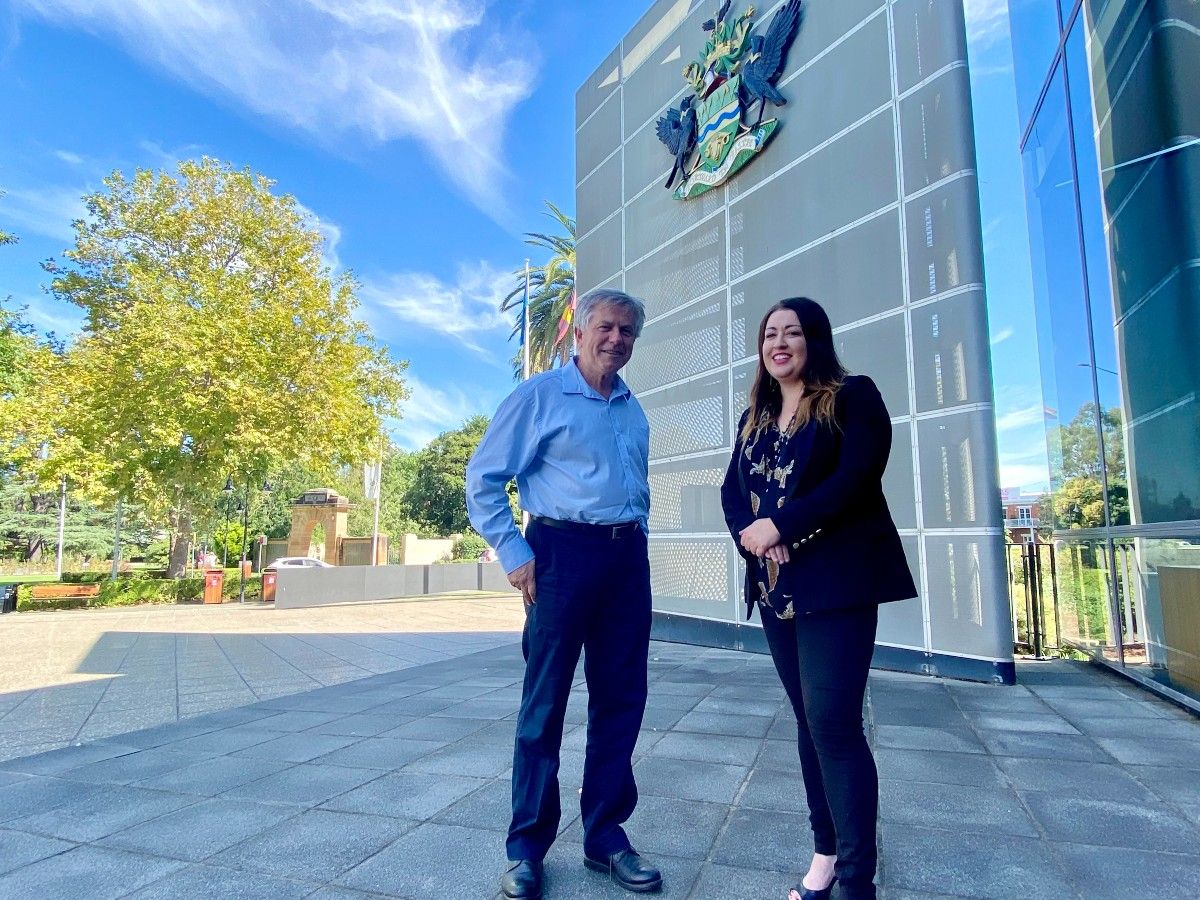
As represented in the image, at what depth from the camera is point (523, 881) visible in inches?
76.1

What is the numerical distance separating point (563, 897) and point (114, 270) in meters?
21.6

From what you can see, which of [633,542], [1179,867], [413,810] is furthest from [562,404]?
[1179,867]

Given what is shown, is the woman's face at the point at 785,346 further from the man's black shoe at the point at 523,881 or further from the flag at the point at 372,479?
the flag at the point at 372,479

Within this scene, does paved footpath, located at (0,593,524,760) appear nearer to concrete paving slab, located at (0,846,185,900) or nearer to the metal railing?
concrete paving slab, located at (0,846,185,900)

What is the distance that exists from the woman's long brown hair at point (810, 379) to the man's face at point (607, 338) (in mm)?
446

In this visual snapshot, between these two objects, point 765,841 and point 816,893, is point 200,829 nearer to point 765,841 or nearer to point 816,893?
point 765,841

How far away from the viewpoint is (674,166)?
27.4 ft

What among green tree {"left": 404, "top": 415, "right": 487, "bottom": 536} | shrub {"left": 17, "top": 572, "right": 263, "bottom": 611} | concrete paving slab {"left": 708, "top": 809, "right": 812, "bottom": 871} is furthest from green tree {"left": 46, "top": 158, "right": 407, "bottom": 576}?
green tree {"left": 404, "top": 415, "right": 487, "bottom": 536}

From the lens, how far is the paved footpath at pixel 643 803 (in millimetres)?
2062

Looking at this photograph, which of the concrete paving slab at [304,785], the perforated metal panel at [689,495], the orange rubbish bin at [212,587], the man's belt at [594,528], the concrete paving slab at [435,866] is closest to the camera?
the concrete paving slab at [435,866]

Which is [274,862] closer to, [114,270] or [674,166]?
→ [674,166]

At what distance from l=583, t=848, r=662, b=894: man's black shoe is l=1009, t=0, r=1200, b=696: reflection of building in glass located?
4035mm

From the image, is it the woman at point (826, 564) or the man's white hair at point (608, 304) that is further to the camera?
the man's white hair at point (608, 304)

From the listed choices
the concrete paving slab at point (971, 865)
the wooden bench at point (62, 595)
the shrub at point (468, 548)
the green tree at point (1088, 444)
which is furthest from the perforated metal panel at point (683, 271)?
the shrub at point (468, 548)
